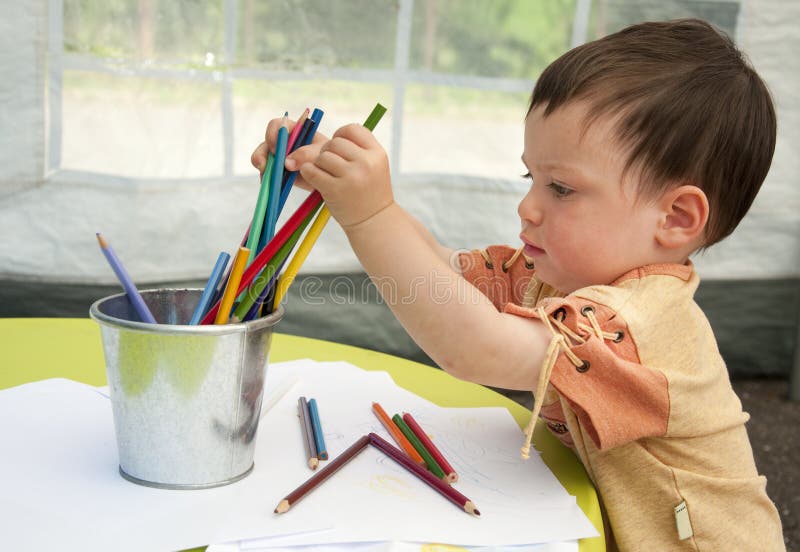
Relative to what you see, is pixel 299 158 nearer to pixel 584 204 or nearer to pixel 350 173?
pixel 350 173

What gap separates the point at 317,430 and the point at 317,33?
45.4 inches

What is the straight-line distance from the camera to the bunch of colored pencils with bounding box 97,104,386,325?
1.76ft

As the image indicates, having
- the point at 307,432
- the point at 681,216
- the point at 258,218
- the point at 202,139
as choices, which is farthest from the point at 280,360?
the point at 202,139

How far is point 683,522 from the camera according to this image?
65 centimetres

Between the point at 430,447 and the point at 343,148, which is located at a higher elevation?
the point at 343,148

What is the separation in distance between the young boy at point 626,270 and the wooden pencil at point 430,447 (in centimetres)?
6

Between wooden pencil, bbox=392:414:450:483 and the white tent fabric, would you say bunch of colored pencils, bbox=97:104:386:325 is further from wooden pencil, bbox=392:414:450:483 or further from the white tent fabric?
the white tent fabric

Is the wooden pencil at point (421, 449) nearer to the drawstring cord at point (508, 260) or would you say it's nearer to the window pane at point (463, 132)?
the drawstring cord at point (508, 260)

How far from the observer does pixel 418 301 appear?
0.60 m

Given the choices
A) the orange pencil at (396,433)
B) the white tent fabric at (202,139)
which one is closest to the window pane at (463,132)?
the white tent fabric at (202,139)

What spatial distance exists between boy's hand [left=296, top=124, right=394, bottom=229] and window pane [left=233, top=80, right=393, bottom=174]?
1.08 m

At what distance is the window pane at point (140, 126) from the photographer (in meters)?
1.51

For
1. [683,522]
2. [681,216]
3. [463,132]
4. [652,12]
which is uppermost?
[652,12]

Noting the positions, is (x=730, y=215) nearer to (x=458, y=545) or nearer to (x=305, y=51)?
(x=458, y=545)
